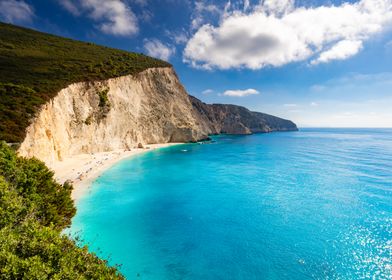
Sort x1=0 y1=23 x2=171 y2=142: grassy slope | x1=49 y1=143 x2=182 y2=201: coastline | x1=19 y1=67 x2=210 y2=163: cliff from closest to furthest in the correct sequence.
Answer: x1=49 y1=143 x2=182 y2=201: coastline
x1=0 y1=23 x2=171 y2=142: grassy slope
x1=19 y1=67 x2=210 y2=163: cliff

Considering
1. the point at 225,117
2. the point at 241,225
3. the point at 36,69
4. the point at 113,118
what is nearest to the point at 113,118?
the point at 113,118

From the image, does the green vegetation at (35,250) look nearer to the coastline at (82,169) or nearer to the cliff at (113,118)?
the coastline at (82,169)

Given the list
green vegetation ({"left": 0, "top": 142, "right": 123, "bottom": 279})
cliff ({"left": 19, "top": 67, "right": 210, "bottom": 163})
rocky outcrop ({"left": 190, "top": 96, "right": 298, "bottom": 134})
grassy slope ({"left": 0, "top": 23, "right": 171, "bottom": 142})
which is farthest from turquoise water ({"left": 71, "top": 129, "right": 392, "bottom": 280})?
rocky outcrop ({"left": 190, "top": 96, "right": 298, "bottom": 134})

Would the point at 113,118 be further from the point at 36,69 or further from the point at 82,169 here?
the point at 82,169

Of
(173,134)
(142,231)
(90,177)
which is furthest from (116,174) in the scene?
(173,134)

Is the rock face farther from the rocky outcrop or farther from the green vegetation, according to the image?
the rocky outcrop

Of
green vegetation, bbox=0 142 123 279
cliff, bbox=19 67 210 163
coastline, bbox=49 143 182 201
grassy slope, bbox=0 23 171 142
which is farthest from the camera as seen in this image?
cliff, bbox=19 67 210 163
